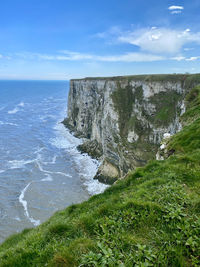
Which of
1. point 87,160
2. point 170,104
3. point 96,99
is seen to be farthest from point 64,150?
point 170,104

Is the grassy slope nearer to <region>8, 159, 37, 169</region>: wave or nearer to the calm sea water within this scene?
the calm sea water

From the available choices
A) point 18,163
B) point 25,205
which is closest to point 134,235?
point 25,205

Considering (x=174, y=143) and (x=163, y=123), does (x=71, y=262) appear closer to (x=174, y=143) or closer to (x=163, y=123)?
(x=174, y=143)

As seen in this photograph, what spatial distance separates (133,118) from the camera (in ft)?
166

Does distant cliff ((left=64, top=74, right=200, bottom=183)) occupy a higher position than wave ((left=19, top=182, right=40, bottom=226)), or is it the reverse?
distant cliff ((left=64, top=74, right=200, bottom=183))

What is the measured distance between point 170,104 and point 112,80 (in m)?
21.7

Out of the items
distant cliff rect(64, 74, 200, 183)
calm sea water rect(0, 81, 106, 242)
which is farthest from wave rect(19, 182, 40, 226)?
distant cliff rect(64, 74, 200, 183)

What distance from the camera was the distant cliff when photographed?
43.4 meters

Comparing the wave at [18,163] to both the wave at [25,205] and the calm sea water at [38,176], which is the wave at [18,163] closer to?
the calm sea water at [38,176]

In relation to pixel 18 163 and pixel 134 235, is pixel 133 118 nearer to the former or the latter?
pixel 18 163

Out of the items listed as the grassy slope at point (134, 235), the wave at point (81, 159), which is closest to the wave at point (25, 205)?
the wave at point (81, 159)

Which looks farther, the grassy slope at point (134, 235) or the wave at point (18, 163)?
the wave at point (18, 163)

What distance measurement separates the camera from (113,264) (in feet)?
10.9

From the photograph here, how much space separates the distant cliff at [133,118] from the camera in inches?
1708
